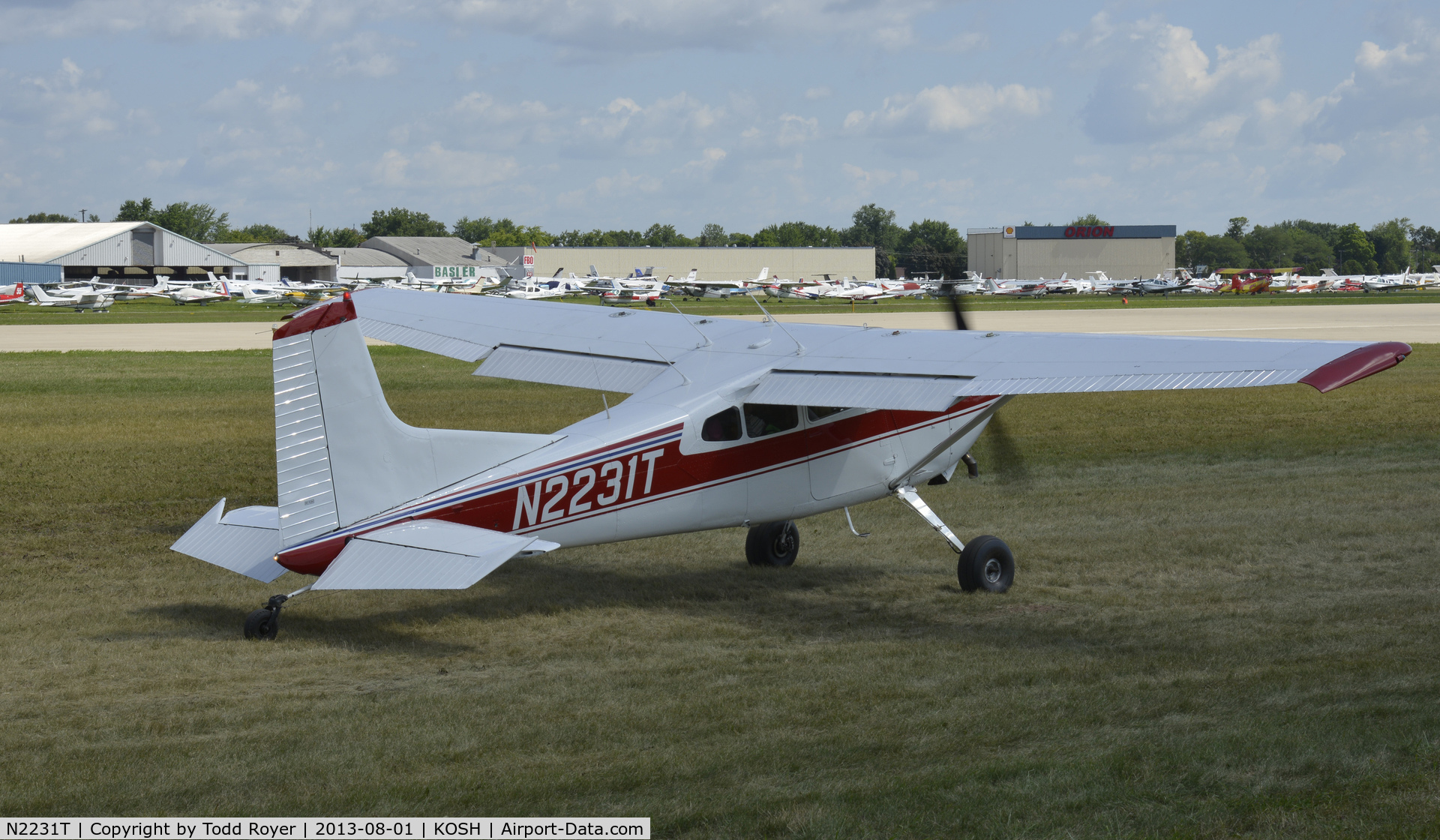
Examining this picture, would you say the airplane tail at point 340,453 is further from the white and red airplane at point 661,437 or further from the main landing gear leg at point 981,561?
the main landing gear leg at point 981,561

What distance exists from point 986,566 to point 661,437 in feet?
10.3

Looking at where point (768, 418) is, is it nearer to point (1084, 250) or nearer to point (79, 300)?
point (79, 300)

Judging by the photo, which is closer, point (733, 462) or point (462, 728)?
point (462, 728)

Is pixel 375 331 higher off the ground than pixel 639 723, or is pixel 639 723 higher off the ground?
pixel 375 331

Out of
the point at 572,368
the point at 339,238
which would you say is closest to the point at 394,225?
the point at 339,238

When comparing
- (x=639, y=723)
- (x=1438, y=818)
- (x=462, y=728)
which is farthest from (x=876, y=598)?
(x=1438, y=818)

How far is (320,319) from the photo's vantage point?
7875mm

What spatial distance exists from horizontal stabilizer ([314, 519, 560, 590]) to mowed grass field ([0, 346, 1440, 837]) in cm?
67

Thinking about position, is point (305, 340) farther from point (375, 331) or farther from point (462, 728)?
point (375, 331)

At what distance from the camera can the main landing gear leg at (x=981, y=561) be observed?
10.2 m

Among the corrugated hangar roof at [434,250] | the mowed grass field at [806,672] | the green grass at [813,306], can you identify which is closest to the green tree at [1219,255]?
the green grass at [813,306]

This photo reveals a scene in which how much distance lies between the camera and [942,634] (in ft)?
29.3

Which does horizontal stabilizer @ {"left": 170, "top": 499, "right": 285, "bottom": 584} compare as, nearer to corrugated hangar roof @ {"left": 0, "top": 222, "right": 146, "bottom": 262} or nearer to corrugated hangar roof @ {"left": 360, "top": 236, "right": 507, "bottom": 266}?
corrugated hangar roof @ {"left": 0, "top": 222, "right": 146, "bottom": 262}

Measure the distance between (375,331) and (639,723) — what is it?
726 cm
